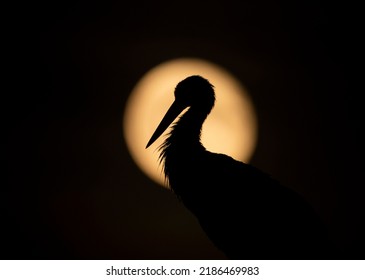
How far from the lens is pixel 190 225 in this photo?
2197 centimetres

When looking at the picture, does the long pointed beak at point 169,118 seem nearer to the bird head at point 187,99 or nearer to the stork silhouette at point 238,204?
the bird head at point 187,99

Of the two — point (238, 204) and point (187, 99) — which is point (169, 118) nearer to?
point (187, 99)

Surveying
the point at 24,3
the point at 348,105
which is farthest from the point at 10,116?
the point at 348,105

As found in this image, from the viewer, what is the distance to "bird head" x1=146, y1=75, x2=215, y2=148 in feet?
21.7

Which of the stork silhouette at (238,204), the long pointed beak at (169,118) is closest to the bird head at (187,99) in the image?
the long pointed beak at (169,118)

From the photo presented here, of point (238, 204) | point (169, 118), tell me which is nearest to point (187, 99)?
point (169, 118)

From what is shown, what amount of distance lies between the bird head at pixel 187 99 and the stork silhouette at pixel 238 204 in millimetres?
255

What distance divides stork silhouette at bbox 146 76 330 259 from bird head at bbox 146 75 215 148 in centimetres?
26

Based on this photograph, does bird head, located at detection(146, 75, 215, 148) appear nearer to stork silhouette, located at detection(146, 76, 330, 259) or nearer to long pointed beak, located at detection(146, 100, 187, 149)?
long pointed beak, located at detection(146, 100, 187, 149)

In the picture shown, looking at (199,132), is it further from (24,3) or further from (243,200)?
(24,3)

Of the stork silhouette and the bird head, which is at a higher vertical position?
the bird head

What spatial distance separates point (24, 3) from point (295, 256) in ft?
61.9

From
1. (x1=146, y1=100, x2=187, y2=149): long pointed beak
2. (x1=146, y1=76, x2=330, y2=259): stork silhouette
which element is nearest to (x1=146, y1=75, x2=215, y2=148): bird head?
(x1=146, y1=100, x2=187, y2=149): long pointed beak

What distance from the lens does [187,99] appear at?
6.64m
